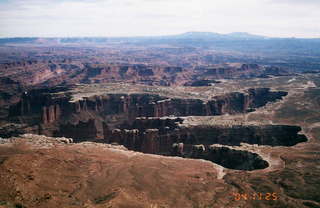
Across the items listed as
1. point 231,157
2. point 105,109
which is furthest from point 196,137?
point 105,109

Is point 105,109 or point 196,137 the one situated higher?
point 196,137

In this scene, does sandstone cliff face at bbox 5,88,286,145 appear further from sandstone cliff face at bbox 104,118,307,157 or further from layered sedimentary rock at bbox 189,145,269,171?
layered sedimentary rock at bbox 189,145,269,171

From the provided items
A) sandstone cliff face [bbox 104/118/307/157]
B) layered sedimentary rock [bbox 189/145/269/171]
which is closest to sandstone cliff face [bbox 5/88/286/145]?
sandstone cliff face [bbox 104/118/307/157]

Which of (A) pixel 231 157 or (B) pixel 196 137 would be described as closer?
(A) pixel 231 157

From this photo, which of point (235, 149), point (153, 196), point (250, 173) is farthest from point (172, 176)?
point (235, 149)
